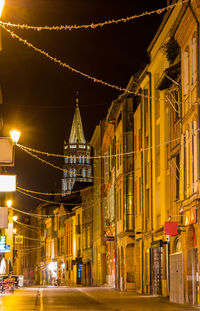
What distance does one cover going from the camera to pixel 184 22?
2605 centimetres

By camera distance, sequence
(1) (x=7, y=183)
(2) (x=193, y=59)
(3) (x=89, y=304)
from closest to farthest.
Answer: (1) (x=7, y=183), (2) (x=193, y=59), (3) (x=89, y=304)

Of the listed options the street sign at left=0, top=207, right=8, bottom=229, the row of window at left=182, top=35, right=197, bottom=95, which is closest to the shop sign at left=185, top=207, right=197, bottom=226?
the row of window at left=182, top=35, right=197, bottom=95

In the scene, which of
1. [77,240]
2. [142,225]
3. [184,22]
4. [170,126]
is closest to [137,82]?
[142,225]

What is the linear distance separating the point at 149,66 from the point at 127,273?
1472 cm

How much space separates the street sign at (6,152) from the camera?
58.6 feet

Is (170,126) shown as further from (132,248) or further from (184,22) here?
(132,248)

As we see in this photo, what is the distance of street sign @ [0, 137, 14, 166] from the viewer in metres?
→ 17.9

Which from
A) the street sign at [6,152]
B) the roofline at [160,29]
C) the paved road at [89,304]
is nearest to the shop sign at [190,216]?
the paved road at [89,304]

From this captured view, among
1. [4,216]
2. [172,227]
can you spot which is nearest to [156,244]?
[172,227]

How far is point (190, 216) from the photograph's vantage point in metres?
25.3

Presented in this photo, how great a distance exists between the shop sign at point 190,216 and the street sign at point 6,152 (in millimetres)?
9005

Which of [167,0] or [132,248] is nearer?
[167,0]

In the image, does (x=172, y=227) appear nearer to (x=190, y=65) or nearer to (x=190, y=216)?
(x=190, y=216)

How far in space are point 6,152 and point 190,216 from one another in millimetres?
9754
